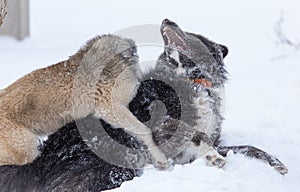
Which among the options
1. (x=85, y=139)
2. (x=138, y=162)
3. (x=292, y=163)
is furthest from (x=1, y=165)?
(x=292, y=163)

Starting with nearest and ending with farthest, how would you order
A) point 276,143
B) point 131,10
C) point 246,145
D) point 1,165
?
point 1,165, point 246,145, point 276,143, point 131,10

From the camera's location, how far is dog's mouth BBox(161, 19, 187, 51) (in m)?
4.82

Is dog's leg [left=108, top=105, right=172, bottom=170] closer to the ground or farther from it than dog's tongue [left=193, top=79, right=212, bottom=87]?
closer to the ground

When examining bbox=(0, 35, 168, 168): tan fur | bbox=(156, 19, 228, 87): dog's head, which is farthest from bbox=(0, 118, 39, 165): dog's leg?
bbox=(156, 19, 228, 87): dog's head

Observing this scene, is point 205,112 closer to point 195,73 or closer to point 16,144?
point 195,73

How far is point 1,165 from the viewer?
445cm

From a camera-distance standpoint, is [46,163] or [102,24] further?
[102,24]

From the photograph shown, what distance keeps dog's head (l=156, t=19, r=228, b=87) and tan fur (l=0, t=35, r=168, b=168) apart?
0.32 m

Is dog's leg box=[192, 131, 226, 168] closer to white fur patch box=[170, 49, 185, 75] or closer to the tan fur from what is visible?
the tan fur

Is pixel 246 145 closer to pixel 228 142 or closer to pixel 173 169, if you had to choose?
pixel 228 142

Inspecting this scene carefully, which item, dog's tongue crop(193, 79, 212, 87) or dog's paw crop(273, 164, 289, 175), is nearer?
dog's paw crop(273, 164, 289, 175)

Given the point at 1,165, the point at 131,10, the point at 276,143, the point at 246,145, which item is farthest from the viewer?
the point at 131,10

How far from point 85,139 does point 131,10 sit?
9817mm

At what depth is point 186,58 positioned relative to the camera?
4.87 meters
